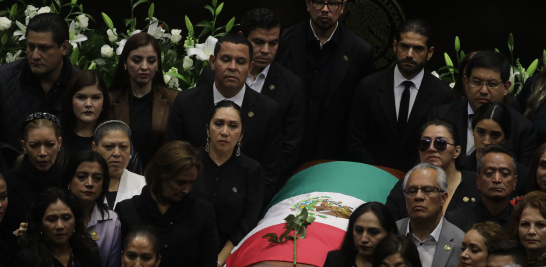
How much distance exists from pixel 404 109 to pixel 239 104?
3.74 ft

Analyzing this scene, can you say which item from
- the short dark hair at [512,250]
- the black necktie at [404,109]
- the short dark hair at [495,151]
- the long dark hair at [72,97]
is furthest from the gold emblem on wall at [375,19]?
the short dark hair at [512,250]

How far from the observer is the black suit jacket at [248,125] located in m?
5.98

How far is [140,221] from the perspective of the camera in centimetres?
507

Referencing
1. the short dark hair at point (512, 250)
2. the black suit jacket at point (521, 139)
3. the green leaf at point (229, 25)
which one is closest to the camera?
the short dark hair at point (512, 250)

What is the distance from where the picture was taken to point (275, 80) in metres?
6.47

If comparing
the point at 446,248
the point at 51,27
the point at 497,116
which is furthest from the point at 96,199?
the point at 497,116

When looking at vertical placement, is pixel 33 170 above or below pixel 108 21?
below

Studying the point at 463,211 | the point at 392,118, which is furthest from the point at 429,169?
the point at 392,118

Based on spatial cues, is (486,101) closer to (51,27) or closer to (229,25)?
(229,25)

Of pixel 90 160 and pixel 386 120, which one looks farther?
pixel 386 120

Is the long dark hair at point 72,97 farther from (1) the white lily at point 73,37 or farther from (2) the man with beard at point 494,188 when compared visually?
(2) the man with beard at point 494,188

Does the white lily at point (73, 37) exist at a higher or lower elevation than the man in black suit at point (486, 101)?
higher

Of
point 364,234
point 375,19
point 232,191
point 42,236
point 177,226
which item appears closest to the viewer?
point 42,236

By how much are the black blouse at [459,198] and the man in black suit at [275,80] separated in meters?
0.94
